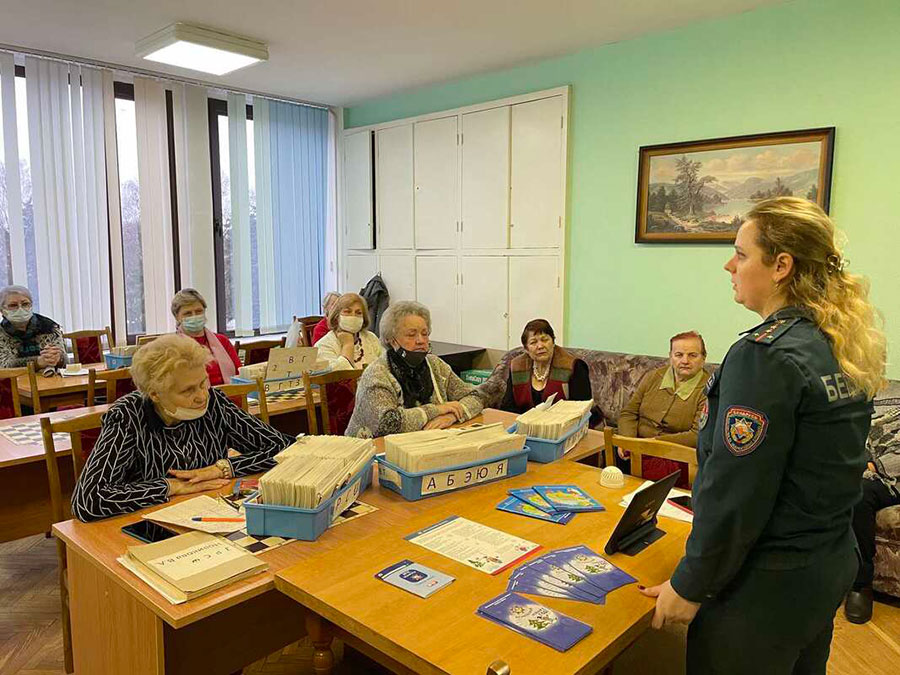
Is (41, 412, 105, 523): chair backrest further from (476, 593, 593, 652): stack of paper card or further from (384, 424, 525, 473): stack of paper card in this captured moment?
(476, 593, 593, 652): stack of paper card


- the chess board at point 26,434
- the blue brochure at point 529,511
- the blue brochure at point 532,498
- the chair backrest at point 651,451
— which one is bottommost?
the chess board at point 26,434

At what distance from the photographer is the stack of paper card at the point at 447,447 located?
1.98 m

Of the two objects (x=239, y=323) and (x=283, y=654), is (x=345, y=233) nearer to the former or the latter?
(x=239, y=323)

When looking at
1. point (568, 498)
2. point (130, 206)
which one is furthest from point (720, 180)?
point (130, 206)

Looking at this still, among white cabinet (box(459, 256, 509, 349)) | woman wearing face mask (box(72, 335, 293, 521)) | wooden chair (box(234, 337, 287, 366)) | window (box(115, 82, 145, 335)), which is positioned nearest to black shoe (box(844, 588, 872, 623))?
woman wearing face mask (box(72, 335, 293, 521))

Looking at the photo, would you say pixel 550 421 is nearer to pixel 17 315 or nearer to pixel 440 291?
pixel 440 291

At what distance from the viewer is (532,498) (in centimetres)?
193

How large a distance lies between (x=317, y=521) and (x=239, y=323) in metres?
4.70

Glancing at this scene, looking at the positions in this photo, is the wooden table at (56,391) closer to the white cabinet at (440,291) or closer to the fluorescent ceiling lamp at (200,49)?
the fluorescent ceiling lamp at (200,49)

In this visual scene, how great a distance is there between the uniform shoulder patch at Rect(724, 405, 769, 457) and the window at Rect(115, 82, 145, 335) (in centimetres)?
523

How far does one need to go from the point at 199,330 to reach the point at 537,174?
8.73ft

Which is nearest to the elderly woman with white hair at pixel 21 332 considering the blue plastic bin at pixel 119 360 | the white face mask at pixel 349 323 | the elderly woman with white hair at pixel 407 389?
the blue plastic bin at pixel 119 360

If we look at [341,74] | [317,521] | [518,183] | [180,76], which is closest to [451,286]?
[518,183]

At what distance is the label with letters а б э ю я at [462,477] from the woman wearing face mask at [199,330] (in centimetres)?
249
